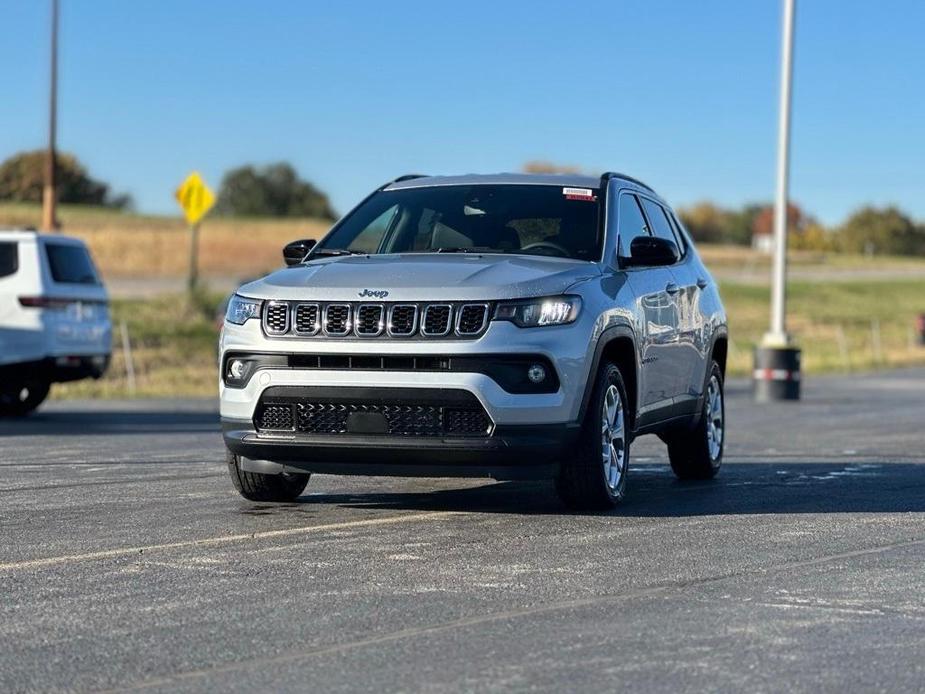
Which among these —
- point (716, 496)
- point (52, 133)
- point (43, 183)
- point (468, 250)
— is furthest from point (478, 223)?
point (43, 183)

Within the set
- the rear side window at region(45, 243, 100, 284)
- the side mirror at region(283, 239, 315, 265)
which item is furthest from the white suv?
the side mirror at region(283, 239, 315, 265)

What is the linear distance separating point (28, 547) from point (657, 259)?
3.79 meters

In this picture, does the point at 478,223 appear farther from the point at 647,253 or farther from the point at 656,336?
the point at 656,336

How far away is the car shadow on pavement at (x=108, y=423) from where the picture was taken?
53.6 feet

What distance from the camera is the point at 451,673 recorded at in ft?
18.2

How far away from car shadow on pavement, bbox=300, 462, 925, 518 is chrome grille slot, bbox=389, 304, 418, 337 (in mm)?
1343

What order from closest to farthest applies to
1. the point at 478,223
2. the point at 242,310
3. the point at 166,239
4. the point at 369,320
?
the point at 369,320
the point at 242,310
the point at 478,223
the point at 166,239

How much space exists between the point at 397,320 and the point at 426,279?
0.29m

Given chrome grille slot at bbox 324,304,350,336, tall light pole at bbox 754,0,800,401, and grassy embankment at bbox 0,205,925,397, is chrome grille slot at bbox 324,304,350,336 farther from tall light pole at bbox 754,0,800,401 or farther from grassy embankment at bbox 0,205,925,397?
grassy embankment at bbox 0,205,925,397

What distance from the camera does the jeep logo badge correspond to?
28.5 ft

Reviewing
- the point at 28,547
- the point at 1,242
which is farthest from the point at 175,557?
the point at 1,242

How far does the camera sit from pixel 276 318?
8914mm

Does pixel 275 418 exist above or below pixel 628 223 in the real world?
below

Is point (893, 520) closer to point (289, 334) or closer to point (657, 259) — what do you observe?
point (657, 259)
